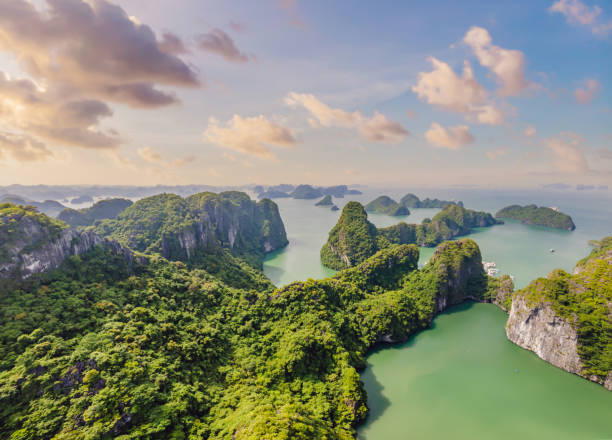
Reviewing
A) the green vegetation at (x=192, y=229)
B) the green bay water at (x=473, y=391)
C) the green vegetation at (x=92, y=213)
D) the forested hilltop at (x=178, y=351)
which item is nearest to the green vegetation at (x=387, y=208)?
the green vegetation at (x=192, y=229)

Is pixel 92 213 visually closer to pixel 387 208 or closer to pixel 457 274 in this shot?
pixel 457 274

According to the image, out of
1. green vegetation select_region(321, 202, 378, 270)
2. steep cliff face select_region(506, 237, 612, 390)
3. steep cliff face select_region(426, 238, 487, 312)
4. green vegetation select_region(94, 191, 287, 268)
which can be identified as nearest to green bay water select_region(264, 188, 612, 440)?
steep cliff face select_region(506, 237, 612, 390)

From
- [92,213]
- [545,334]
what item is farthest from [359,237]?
[92,213]

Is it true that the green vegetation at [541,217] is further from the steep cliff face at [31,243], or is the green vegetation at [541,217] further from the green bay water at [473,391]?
the steep cliff face at [31,243]

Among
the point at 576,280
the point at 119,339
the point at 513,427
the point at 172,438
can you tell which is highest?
the point at 576,280

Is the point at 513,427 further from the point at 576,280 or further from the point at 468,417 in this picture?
the point at 576,280

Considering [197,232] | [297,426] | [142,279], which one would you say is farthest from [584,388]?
[197,232]
